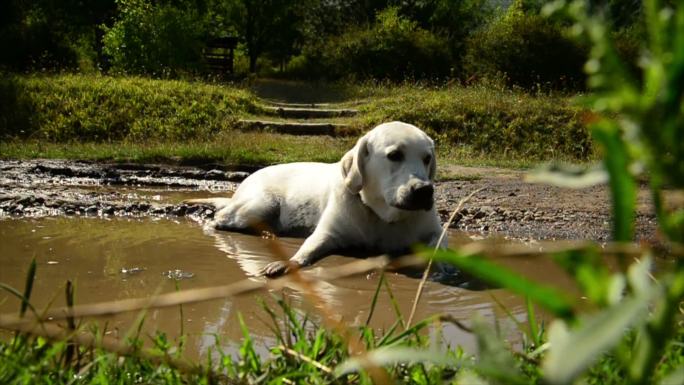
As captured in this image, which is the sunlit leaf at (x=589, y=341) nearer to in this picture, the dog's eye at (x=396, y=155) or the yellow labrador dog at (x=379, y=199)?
the yellow labrador dog at (x=379, y=199)

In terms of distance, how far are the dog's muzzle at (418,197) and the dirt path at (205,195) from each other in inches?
65.6

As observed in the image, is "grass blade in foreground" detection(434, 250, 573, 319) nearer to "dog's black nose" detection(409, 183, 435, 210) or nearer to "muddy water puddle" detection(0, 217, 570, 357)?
"muddy water puddle" detection(0, 217, 570, 357)

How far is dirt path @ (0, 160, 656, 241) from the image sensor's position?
7309 mm

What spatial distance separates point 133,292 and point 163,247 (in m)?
1.39

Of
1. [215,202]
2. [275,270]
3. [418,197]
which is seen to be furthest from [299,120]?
[275,270]

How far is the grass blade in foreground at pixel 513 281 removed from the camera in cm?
62

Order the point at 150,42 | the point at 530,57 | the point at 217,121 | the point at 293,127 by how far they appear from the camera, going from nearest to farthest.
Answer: the point at 217,121 → the point at 293,127 → the point at 150,42 → the point at 530,57

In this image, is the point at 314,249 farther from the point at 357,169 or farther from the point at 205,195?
the point at 205,195

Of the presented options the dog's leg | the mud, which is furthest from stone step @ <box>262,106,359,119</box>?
the dog's leg

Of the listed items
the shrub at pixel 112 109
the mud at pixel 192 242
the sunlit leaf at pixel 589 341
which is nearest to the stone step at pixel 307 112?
the shrub at pixel 112 109

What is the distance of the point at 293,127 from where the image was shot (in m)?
16.7

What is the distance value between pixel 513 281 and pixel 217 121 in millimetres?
16227

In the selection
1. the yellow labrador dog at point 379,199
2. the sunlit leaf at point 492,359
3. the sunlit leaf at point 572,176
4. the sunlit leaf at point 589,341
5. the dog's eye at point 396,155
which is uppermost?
the sunlit leaf at point 572,176

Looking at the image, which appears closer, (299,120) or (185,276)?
(185,276)
